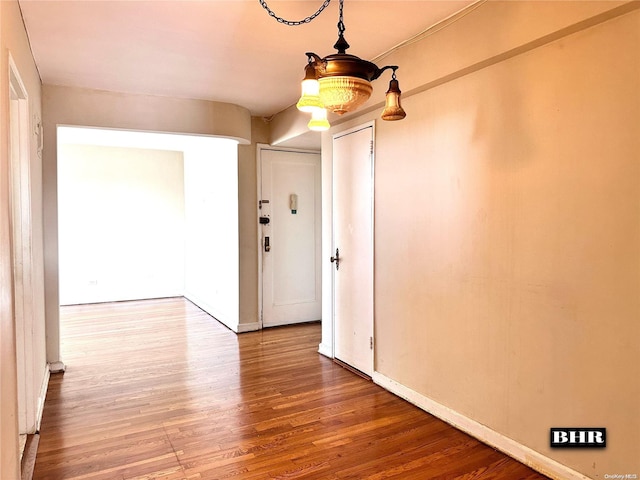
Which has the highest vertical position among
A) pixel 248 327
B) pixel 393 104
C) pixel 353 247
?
pixel 393 104

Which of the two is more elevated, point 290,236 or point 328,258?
point 290,236

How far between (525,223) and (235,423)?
2.10 m

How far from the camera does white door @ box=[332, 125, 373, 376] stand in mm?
3488

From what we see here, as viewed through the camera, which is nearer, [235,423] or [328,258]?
[235,423]

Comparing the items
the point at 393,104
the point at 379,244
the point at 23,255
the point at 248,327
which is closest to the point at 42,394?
the point at 23,255

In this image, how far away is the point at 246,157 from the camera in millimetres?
4992

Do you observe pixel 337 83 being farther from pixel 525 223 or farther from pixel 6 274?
pixel 6 274

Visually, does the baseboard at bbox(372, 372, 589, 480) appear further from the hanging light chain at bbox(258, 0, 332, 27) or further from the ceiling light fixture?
the hanging light chain at bbox(258, 0, 332, 27)

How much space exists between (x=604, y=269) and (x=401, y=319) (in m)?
1.46

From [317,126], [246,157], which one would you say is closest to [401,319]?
[317,126]

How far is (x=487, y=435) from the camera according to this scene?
8.25ft

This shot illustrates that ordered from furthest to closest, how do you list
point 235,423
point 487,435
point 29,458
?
point 235,423 < point 487,435 < point 29,458

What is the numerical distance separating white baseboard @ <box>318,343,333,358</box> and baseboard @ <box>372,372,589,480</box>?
80 centimetres

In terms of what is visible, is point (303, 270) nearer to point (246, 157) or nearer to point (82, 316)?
point (246, 157)
